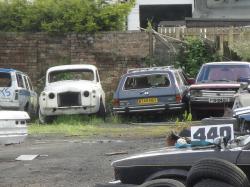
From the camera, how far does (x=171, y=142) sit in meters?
10.9

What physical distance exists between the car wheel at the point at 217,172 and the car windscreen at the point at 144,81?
13.9 meters

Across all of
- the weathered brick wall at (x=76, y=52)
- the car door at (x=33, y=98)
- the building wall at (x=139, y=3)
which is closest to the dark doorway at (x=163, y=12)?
the building wall at (x=139, y=3)

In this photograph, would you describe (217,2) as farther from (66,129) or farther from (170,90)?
(66,129)

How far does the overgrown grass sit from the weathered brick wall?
461cm

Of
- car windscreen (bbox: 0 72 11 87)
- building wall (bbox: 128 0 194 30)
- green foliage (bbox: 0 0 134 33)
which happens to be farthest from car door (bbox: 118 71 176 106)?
building wall (bbox: 128 0 194 30)

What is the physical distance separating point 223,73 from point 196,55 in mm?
5589

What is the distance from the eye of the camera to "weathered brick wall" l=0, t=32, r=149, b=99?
25.3 m

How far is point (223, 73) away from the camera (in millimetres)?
19578

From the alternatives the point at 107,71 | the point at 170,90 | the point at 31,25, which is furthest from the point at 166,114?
the point at 31,25

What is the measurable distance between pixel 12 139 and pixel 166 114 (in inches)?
359

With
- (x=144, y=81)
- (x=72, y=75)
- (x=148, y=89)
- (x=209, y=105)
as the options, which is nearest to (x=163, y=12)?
(x=72, y=75)

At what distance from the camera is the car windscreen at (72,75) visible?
22250 mm

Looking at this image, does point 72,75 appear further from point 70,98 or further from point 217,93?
point 217,93

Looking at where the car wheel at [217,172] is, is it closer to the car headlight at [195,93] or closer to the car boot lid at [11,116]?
the car boot lid at [11,116]
